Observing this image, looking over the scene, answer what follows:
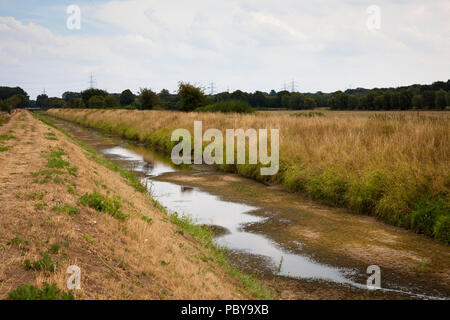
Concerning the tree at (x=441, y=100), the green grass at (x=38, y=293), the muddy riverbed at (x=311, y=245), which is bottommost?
the muddy riverbed at (x=311, y=245)

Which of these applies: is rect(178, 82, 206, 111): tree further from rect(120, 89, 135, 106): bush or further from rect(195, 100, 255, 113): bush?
rect(120, 89, 135, 106): bush

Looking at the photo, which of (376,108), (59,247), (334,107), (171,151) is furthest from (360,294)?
(334,107)

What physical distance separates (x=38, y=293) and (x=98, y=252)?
1188 mm


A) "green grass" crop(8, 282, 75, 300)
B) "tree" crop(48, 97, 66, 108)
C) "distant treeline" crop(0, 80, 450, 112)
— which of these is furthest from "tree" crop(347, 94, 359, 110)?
"tree" crop(48, 97, 66, 108)

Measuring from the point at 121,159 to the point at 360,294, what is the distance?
1576 centimetres

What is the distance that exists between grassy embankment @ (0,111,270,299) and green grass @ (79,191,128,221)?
0.02 m

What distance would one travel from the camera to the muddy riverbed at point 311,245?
5738 millimetres

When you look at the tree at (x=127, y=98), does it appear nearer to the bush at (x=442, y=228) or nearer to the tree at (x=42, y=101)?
the tree at (x=42, y=101)

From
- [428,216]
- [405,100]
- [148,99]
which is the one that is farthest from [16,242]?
[148,99]

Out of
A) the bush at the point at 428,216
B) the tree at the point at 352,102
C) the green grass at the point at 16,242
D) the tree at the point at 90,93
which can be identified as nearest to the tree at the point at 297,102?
A: the tree at the point at 352,102

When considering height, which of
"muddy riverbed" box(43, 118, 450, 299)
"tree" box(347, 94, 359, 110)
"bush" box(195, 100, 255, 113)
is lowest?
"muddy riverbed" box(43, 118, 450, 299)

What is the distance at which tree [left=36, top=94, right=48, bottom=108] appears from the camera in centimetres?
15956

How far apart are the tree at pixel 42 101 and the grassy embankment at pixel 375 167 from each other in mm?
162747

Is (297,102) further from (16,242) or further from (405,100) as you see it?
(16,242)
